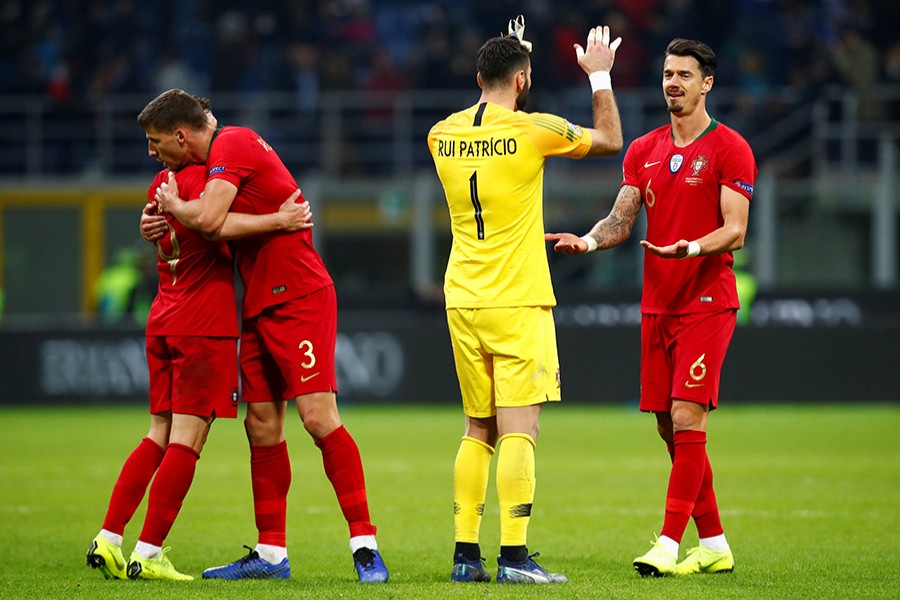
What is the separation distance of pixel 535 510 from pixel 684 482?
9.42 feet

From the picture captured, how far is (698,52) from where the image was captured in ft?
21.6

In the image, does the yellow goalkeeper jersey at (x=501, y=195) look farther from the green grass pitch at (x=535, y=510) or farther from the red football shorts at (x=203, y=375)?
the green grass pitch at (x=535, y=510)

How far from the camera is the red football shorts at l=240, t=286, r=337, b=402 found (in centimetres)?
638

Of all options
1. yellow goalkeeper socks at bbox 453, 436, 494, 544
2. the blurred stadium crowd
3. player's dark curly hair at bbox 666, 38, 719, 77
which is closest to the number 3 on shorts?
yellow goalkeeper socks at bbox 453, 436, 494, 544

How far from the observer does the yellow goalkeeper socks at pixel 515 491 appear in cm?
601

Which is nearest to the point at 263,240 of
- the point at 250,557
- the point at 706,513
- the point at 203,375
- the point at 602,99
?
the point at 203,375

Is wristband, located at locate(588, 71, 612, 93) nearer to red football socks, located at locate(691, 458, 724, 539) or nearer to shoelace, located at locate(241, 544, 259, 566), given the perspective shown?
red football socks, located at locate(691, 458, 724, 539)

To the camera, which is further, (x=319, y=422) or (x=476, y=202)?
(x=319, y=422)

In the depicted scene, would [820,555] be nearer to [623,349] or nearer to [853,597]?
[853,597]

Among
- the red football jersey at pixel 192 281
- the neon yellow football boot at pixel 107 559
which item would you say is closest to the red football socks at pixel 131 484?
the neon yellow football boot at pixel 107 559

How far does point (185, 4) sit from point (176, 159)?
18773mm

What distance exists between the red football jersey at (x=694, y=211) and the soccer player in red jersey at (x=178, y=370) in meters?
1.72

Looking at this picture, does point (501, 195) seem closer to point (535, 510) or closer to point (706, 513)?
point (706, 513)

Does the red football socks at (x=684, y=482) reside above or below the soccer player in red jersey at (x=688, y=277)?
below
